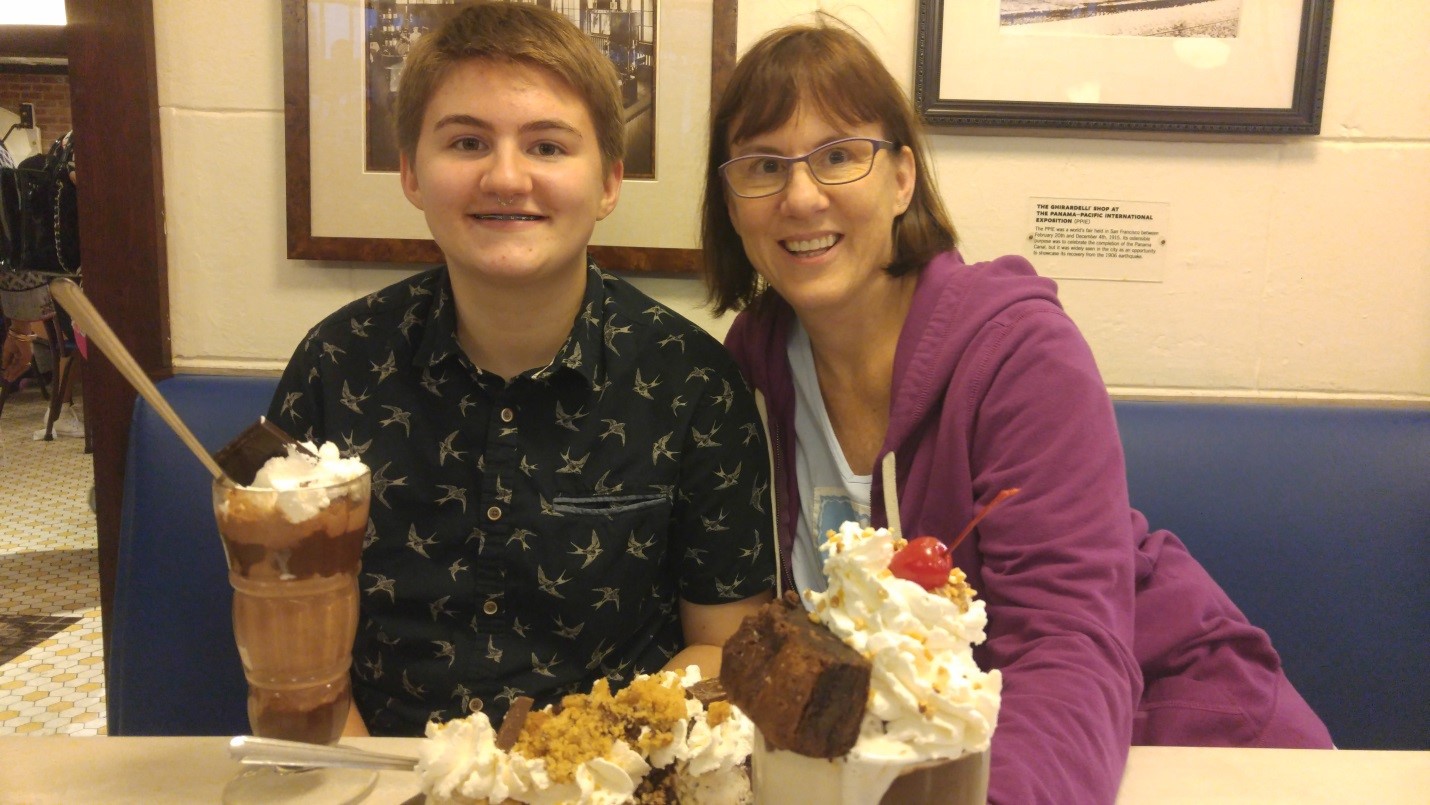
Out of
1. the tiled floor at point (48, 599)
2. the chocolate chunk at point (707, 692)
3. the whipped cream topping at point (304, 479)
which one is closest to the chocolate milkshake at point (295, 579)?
the whipped cream topping at point (304, 479)

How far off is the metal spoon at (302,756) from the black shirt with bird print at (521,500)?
49cm

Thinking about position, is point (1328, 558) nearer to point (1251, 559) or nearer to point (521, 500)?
point (1251, 559)

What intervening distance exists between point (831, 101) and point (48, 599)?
3.62 m

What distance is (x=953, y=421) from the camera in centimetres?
119

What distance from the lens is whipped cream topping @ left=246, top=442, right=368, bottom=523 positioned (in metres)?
0.83

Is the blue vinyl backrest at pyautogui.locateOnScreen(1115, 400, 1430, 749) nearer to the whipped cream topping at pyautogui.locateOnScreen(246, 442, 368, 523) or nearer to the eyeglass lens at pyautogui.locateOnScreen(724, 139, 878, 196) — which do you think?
the eyeglass lens at pyautogui.locateOnScreen(724, 139, 878, 196)

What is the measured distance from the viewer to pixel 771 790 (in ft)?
2.11

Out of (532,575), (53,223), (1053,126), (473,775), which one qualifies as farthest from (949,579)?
(53,223)

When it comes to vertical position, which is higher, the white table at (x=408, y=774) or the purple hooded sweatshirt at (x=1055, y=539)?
the purple hooded sweatshirt at (x=1055, y=539)

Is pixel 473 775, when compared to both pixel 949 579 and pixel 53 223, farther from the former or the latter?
pixel 53 223

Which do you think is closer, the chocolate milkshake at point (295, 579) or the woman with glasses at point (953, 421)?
the chocolate milkshake at point (295, 579)

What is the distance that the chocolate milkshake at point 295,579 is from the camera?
839mm

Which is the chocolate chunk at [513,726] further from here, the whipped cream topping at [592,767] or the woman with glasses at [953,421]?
the woman with glasses at [953,421]

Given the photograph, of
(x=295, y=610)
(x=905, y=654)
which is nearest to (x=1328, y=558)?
(x=905, y=654)
